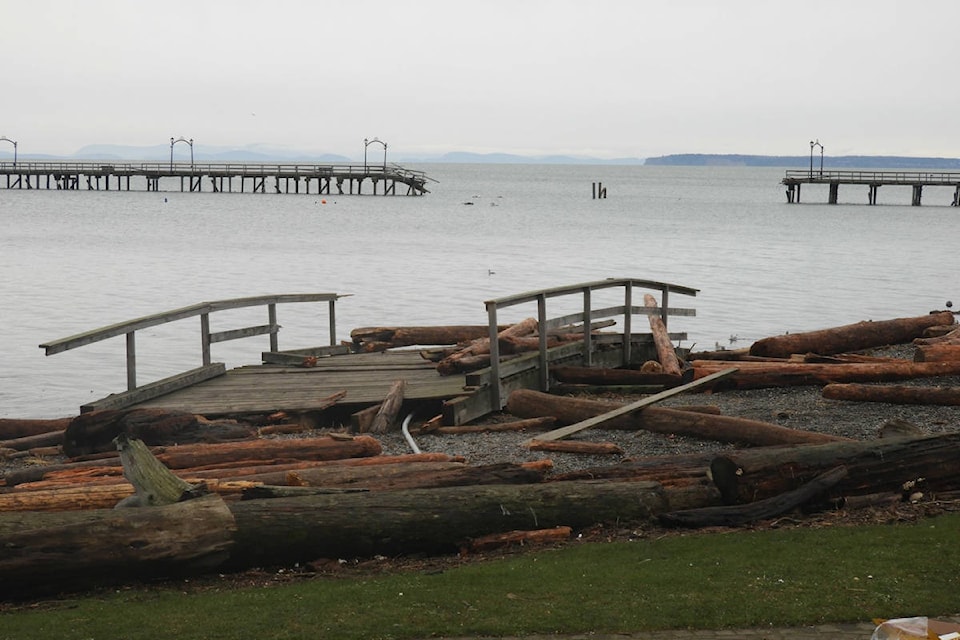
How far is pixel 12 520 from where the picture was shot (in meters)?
8.01

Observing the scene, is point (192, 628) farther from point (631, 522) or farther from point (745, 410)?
point (745, 410)

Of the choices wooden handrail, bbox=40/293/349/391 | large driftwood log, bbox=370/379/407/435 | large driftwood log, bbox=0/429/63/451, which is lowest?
large driftwood log, bbox=0/429/63/451

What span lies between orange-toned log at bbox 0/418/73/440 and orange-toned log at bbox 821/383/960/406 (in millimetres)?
9974

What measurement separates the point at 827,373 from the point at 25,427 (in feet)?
35.7

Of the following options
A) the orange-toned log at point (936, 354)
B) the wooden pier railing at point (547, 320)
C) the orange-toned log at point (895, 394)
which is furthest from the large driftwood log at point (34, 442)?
the orange-toned log at point (936, 354)

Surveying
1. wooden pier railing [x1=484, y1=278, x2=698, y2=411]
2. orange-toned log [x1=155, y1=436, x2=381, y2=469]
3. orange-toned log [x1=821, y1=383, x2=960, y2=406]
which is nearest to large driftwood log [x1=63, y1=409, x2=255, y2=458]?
orange-toned log [x1=155, y1=436, x2=381, y2=469]

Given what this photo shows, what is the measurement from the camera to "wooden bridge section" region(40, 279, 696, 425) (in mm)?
14781

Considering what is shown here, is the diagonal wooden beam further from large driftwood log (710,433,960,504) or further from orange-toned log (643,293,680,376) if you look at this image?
orange-toned log (643,293,680,376)

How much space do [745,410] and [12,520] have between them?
9.44 m

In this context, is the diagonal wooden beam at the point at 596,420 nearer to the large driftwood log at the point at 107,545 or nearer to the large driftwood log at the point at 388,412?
the large driftwood log at the point at 388,412

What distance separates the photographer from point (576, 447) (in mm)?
12359

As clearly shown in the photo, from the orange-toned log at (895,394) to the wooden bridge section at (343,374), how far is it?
3.90 meters

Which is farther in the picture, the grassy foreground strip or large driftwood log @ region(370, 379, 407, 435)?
large driftwood log @ region(370, 379, 407, 435)

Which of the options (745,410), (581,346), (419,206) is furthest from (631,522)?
(419,206)
